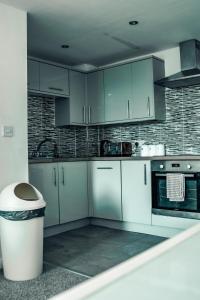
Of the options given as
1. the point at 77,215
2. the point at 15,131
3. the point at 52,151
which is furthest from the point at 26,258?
the point at 52,151

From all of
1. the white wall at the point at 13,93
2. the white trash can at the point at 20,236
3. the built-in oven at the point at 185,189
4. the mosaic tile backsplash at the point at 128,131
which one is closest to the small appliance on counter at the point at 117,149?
the mosaic tile backsplash at the point at 128,131

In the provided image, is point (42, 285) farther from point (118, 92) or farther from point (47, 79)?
point (118, 92)

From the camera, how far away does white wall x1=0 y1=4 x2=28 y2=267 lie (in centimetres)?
260

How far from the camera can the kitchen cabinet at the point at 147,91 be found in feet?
12.7

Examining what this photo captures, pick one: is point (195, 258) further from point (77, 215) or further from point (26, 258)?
point (77, 215)

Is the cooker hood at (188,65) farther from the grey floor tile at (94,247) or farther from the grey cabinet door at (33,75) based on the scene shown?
the grey floor tile at (94,247)

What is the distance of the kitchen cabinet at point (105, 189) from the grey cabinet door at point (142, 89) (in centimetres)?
74

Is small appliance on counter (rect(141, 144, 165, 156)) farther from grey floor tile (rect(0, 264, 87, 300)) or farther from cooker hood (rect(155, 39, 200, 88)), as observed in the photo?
grey floor tile (rect(0, 264, 87, 300))

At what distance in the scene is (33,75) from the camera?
3832mm

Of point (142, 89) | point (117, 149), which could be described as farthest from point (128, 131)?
point (142, 89)

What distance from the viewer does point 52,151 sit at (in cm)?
434

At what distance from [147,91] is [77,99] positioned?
106cm

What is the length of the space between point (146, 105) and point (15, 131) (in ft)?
6.07

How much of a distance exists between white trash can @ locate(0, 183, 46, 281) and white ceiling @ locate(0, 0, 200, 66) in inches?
67.2
